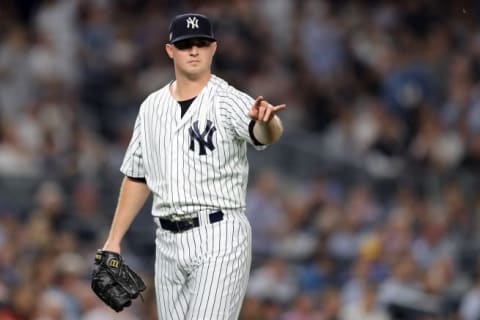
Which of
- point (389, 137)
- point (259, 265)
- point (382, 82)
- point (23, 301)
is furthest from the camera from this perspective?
point (382, 82)

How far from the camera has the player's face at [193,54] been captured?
23.1 ft

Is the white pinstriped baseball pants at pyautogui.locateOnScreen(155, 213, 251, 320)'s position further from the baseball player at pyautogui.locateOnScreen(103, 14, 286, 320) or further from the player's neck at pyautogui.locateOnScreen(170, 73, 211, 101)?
the player's neck at pyautogui.locateOnScreen(170, 73, 211, 101)

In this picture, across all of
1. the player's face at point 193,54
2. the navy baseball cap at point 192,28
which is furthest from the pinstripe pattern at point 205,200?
the navy baseball cap at point 192,28

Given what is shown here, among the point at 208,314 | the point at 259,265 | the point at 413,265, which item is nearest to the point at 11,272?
the point at 259,265

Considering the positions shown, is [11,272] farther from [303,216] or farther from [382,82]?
[382,82]

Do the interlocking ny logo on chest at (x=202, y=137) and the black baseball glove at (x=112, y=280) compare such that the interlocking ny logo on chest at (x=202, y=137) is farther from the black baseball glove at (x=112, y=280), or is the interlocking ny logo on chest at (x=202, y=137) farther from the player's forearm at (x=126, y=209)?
the black baseball glove at (x=112, y=280)

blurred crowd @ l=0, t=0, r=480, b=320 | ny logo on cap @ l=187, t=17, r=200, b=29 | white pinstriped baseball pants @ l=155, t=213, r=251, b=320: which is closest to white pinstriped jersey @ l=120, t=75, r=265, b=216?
white pinstriped baseball pants @ l=155, t=213, r=251, b=320

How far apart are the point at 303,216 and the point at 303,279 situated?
1093 mm

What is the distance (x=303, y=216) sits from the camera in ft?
44.5

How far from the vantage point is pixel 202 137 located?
702cm

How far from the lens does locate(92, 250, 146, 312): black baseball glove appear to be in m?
7.20

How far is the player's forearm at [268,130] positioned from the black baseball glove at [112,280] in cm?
102

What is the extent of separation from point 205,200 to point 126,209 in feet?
1.68

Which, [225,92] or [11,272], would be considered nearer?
[225,92]
